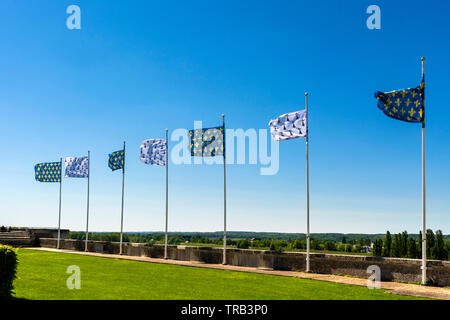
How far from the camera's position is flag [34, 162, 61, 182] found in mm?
42781

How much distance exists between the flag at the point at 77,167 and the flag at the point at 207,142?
15892 millimetres

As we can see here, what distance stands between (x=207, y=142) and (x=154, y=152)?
6.11 meters

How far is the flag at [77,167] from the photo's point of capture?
39938 millimetres

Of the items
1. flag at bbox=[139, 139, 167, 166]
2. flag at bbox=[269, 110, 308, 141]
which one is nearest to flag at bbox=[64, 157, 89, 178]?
flag at bbox=[139, 139, 167, 166]

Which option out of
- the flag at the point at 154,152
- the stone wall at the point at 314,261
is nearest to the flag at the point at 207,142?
the flag at the point at 154,152

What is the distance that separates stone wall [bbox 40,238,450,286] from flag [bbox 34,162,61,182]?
1269 cm

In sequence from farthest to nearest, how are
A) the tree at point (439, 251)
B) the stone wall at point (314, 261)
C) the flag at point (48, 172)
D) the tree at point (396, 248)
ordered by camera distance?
the tree at point (396, 248) → the tree at point (439, 251) → the flag at point (48, 172) → the stone wall at point (314, 261)

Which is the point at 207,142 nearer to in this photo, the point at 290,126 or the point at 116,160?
the point at 290,126

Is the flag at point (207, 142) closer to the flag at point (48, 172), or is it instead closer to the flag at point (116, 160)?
the flag at point (116, 160)

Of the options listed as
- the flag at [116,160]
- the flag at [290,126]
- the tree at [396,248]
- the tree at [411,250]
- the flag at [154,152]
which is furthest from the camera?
the tree at [396,248]

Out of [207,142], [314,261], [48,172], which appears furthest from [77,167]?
[314,261]

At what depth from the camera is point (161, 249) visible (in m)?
31.8

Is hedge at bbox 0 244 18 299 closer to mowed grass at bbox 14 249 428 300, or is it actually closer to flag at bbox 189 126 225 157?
mowed grass at bbox 14 249 428 300
